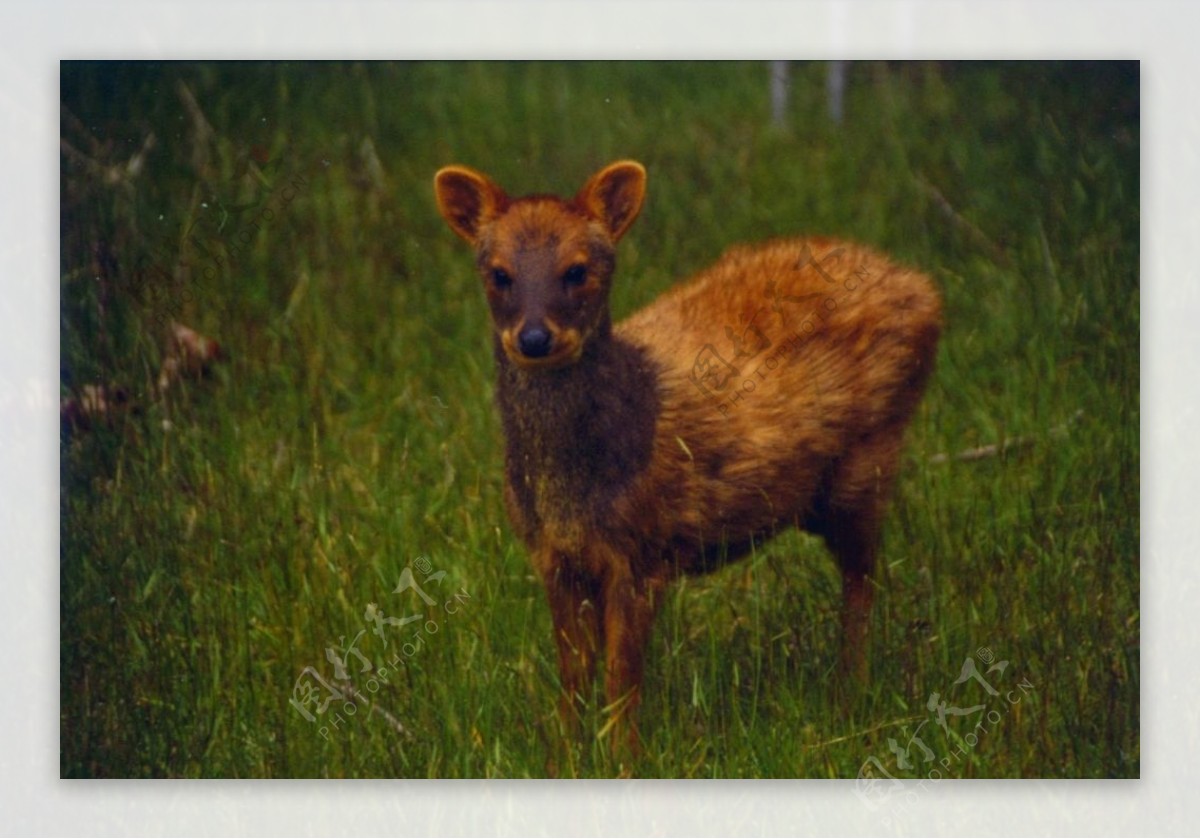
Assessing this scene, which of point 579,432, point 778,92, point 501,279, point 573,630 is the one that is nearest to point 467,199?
point 501,279

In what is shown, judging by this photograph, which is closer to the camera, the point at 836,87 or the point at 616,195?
the point at 616,195

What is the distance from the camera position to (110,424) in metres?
7.80

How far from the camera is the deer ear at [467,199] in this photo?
7656mm

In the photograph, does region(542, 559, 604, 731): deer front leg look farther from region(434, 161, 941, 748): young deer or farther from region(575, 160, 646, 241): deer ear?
region(575, 160, 646, 241): deer ear

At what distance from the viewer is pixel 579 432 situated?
766cm

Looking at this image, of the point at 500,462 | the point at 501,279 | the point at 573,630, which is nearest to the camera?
the point at 501,279

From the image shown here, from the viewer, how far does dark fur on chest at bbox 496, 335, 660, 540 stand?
765 cm

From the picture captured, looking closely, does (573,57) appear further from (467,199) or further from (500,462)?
(500,462)

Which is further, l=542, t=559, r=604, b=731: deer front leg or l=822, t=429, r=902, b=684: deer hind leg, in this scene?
l=822, t=429, r=902, b=684: deer hind leg

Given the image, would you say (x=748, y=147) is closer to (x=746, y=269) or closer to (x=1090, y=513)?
(x=746, y=269)

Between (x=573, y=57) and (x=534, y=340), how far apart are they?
0.64 meters

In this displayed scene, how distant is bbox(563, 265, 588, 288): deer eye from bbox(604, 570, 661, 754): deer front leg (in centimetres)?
59

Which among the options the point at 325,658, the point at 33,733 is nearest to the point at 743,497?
the point at 325,658

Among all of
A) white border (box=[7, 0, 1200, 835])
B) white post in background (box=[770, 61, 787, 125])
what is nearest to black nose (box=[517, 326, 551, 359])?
white border (box=[7, 0, 1200, 835])
